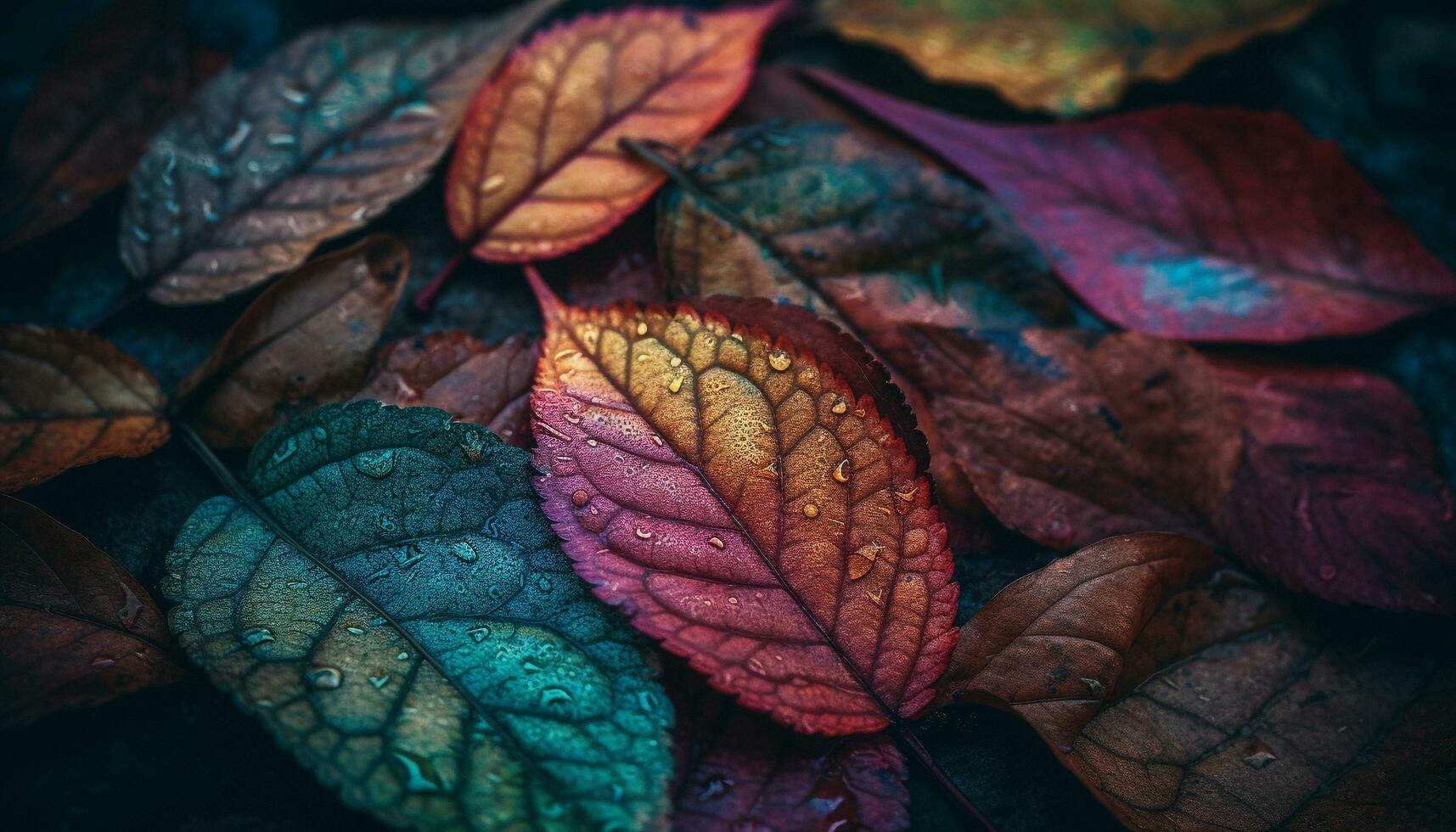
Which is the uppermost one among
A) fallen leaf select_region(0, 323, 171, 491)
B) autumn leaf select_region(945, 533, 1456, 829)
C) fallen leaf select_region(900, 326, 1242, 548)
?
fallen leaf select_region(0, 323, 171, 491)

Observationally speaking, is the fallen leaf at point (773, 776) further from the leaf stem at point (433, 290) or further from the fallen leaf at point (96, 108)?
the fallen leaf at point (96, 108)

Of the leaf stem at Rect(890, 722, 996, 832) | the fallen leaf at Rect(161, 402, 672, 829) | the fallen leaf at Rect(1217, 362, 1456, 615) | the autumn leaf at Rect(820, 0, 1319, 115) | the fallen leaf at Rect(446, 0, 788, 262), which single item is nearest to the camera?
the fallen leaf at Rect(161, 402, 672, 829)

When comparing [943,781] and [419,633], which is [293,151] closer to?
[419,633]

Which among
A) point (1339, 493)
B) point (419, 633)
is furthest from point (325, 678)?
point (1339, 493)

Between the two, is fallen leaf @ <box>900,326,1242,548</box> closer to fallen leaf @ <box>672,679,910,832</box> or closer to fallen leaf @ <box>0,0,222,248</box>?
fallen leaf @ <box>672,679,910,832</box>

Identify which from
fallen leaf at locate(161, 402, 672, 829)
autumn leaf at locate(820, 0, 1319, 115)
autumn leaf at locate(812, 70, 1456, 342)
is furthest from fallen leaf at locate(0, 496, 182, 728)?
autumn leaf at locate(820, 0, 1319, 115)

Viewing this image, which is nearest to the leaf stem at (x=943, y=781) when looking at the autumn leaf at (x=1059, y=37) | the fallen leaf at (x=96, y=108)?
the autumn leaf at (x=1059, y=37)

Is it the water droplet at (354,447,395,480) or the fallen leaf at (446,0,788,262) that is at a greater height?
the fallen leaf at (446,0,788,262)
